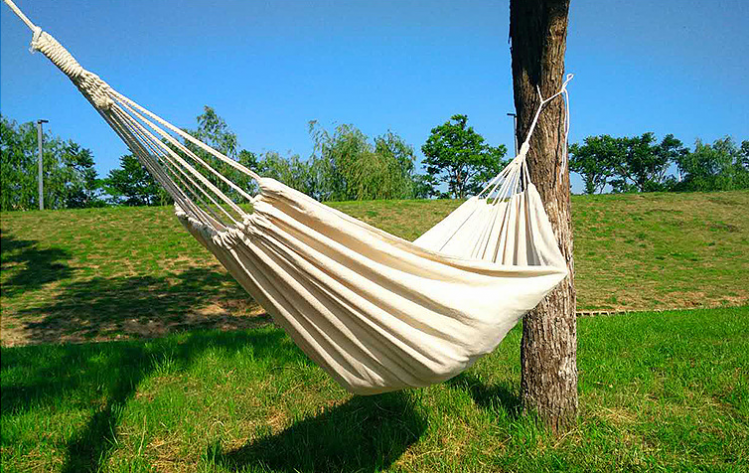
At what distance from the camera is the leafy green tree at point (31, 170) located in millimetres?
19594

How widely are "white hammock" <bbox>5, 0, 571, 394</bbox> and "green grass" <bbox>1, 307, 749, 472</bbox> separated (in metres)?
0.69

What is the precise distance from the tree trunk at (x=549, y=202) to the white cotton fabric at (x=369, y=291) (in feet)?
2.20

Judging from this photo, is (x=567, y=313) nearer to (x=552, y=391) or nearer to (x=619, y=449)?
(x=552, y=391)

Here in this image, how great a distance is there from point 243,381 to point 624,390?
1910 millimetres

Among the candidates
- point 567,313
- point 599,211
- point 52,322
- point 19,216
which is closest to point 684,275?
point 599,211

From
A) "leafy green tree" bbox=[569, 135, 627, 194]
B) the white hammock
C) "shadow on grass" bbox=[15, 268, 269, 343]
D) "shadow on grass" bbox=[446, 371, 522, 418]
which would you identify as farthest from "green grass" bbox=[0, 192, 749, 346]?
"leafy green tree" bbox=[569, 135, 627, 194]

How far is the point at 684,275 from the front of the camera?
7.10 m

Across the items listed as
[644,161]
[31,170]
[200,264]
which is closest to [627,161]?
[644,161]

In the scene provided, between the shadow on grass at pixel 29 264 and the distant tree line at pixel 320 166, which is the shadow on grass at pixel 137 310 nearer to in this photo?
the shadow on grass at pixel 29 264

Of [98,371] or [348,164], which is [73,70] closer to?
[98,371]

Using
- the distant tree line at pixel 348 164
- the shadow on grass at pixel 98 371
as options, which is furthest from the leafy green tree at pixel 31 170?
the shadow on grass at pixel 98 371

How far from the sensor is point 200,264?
7.75 meters

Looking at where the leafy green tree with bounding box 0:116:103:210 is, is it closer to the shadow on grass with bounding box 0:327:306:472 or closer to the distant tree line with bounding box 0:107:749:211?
the distant tree line with bounding box 0:107:749:211

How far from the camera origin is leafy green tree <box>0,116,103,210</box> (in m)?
19.6
